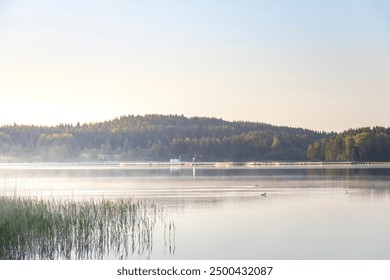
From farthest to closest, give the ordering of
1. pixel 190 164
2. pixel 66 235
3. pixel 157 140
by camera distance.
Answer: pixel 190 164
pixel 157 140
pixel 66 235

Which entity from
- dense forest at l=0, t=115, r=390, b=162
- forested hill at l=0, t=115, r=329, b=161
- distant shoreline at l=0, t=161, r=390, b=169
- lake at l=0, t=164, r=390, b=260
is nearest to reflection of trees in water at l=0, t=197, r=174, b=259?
lake at l=0, t=164, r=390, b=260

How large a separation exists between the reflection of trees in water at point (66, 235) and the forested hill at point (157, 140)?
24.6 meters

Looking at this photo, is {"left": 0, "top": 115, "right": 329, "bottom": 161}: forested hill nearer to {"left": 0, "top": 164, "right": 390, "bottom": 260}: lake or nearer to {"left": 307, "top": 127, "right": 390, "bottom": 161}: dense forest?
{"left": 307, "top": 127, "right": 390, "bottom": 161}: dense forest

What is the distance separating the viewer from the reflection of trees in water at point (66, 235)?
11266 millimetres

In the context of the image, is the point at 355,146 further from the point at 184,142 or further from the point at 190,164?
the point at 190,164

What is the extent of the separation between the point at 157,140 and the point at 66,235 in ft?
97.7

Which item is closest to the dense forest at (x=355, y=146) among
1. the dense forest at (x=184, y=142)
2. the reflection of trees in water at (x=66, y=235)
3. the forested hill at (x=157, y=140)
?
the dense forest at (x=184, y=142)

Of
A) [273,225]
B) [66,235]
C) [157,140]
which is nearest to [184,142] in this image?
[157,140]

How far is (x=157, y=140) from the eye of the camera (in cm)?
4162

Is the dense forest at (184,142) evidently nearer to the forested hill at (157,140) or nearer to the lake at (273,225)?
the forested hill at (157,140)

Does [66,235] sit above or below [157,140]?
below

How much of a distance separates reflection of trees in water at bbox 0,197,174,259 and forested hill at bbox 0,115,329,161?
2458cm

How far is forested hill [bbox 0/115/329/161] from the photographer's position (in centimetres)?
3931
